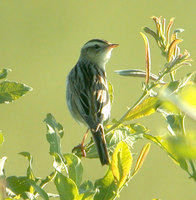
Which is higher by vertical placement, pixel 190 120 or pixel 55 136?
pixel 190 120

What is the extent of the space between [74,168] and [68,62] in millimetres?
8658

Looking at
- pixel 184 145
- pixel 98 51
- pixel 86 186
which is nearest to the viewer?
pixel 184 145

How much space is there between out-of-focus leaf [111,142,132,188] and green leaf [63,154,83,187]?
0.35 feet

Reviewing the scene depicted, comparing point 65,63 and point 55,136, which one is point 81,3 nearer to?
point 65,63

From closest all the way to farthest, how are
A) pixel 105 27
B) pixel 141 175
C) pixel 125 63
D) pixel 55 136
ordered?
1. pixel 55 136
2. pixel 141 175
3. pixel 125 63
4. pixel 105 27

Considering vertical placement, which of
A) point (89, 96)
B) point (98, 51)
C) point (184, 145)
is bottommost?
point (89, 96)

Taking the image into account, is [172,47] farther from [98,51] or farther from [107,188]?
[98,51]

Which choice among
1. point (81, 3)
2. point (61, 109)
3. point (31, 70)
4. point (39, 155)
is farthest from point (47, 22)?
point (39, 155)

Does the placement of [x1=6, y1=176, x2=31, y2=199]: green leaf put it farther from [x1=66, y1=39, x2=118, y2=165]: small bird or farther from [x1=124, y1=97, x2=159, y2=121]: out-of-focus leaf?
[x1=66, y1=39, x2=118, y2=165]: small bird

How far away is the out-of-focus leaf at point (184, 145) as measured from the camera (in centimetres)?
79

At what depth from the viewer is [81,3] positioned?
11.5 m

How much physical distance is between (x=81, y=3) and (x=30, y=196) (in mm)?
10278

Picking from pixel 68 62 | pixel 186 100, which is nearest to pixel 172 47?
pixel 186 100

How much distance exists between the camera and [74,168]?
165cm
